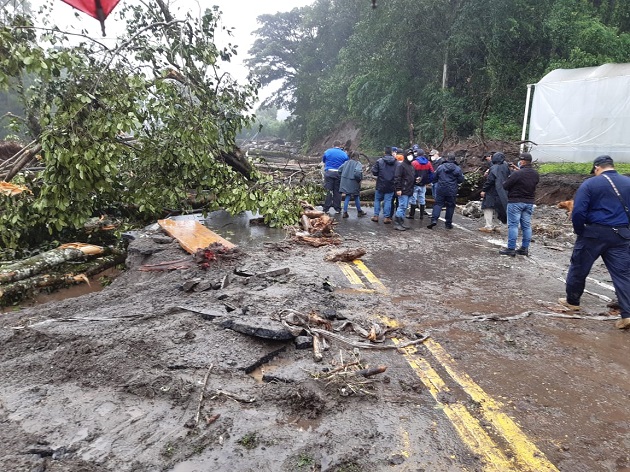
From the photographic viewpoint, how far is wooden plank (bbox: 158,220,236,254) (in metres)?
6.38

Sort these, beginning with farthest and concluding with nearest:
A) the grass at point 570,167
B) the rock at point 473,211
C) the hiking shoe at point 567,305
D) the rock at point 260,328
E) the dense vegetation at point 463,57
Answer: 1. the dense vegetation at point 463,57
2. the grass at point 570,167
3. the rock at point 473,211
4. the hiking shoe at point 567,305
5. the rock at point 260,328

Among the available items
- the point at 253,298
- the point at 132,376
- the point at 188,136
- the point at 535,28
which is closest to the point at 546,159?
the point at 535,28

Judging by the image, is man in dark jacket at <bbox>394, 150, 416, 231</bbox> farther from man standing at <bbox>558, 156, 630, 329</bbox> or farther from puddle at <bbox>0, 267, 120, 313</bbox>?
puddle at <bbox>0, 267, 120, 313</bbox>

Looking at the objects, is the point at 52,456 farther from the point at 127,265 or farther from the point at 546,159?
the point at 546,159

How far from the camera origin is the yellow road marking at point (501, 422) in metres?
2.37

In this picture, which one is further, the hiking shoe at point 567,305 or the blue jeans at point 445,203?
the blue jeans at point 445,203

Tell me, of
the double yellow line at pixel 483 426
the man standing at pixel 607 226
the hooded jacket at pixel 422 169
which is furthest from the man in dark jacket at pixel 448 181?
the double yellow line at pixel 483 426

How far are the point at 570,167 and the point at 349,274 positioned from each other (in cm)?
1163

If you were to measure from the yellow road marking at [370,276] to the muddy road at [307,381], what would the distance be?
83mm

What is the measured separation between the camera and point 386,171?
31.4 ft

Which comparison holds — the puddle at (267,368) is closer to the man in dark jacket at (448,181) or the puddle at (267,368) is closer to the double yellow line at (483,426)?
the double yellow line at (483,426)

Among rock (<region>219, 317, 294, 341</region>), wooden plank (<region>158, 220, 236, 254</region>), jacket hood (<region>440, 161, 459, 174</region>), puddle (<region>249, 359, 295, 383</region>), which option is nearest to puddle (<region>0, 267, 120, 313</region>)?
wooden plank (<region>158, 220, 236, 254</region>)

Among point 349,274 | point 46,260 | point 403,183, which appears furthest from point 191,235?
point 403,183

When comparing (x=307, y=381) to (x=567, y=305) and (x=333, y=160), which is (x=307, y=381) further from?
(x=333, y=160)
